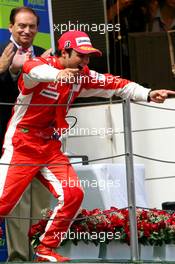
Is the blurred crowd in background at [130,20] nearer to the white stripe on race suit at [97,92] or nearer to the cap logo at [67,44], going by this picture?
the white stripe on race suit at [97,92]

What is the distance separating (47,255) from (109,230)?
591 mm

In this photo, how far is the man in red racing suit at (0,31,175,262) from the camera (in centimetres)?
639

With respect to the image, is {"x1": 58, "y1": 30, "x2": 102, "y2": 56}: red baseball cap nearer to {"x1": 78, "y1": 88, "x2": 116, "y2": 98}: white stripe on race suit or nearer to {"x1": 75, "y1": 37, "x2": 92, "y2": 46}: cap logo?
{"x1": 75, "y1": 37, "x2": 92, "y2": 46}: cap logo

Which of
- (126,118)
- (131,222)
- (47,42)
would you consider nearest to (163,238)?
(131,222)

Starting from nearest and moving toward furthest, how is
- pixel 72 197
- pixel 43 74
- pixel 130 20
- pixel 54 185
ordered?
pixel 43 74 < pixel 72 197 < pixel 54 185 < pixel 130 20

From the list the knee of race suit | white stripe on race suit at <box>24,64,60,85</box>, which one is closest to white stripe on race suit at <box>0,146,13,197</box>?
the knee of race suit

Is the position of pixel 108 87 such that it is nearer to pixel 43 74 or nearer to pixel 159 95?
pixel 159 95

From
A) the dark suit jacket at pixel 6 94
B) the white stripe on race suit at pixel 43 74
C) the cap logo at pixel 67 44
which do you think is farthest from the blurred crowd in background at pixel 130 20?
the white stripe on race suit at pixel 43 74

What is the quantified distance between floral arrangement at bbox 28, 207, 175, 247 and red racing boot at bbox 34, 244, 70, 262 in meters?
0.30

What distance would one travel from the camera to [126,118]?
6.28 m

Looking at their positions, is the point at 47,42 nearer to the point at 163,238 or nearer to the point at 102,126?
the point at 102,126

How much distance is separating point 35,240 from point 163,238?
3.04ft

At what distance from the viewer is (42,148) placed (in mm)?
6488

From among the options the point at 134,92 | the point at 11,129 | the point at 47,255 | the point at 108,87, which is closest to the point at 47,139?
the point at 11,129
